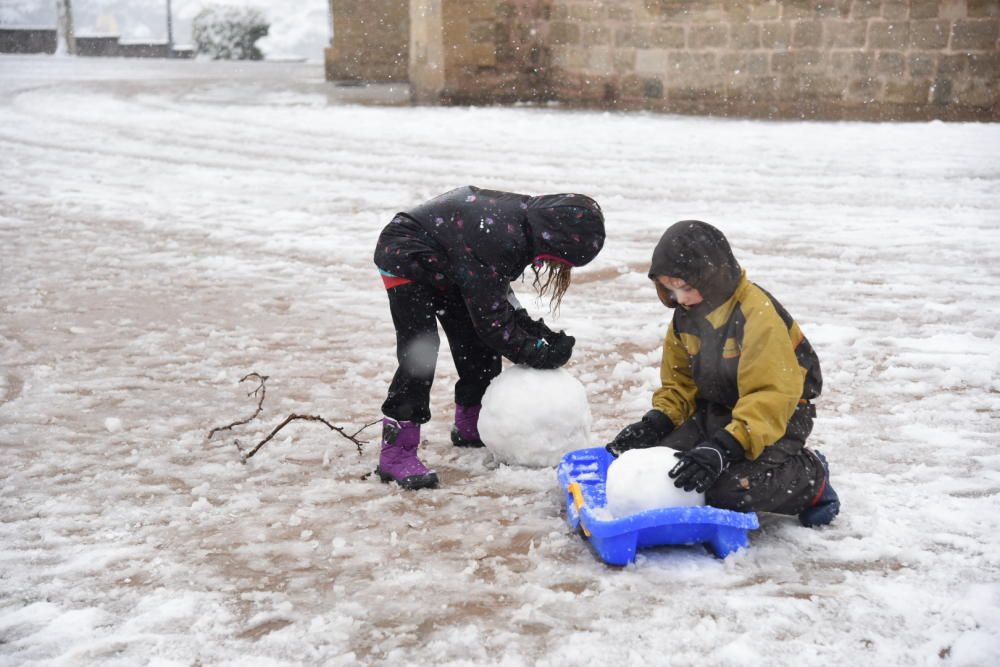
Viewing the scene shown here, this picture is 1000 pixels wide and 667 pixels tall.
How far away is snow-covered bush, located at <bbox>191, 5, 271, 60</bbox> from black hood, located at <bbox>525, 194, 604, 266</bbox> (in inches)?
1206

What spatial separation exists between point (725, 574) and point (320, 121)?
454 inches

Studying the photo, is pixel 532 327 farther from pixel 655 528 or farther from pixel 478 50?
pixel 478 50

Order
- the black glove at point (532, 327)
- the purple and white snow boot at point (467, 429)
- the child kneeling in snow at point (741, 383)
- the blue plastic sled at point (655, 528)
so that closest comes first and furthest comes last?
the blue plastic sled at point (655, 528) < the child kneeling in snow at point (741, 383) < the black glove at point (532, 327) < the purple and white snow boot at point (467, 429)

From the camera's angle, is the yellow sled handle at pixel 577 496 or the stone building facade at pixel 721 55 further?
the stone building facade at pixel 721 55

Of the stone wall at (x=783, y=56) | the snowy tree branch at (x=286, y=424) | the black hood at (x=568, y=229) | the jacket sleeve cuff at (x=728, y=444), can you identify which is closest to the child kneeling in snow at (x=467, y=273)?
the black hood at (x=568, y=229)

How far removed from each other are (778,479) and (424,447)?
4.37 ft

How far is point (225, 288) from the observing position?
5.61m

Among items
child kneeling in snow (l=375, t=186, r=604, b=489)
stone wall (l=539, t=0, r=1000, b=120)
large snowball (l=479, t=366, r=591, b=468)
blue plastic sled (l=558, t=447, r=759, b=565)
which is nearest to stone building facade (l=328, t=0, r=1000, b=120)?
stone wall (l=539, t=0, r=1000, b=120)

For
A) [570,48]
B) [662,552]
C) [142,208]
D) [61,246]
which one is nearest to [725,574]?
[662,552]

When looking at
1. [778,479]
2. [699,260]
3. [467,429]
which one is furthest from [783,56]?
[778,479]

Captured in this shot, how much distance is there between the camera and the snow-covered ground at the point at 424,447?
92.7 inches

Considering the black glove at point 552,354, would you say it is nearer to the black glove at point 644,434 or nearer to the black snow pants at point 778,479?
the black glove at point 644,434

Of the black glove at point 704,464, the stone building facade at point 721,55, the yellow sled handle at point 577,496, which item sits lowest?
the yellow sled handle at point 577,496

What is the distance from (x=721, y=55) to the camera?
43.1ft
